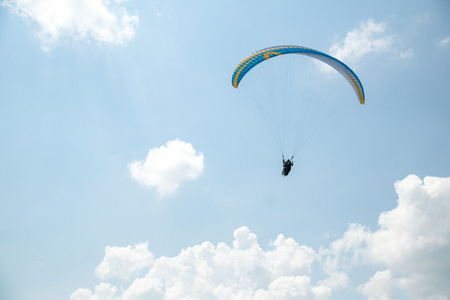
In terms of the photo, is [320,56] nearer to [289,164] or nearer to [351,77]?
[351,77]

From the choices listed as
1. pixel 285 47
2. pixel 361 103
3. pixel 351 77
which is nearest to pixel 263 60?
pixel 285 47

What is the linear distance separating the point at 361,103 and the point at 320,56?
6.97m

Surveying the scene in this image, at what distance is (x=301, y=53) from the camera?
29.5m

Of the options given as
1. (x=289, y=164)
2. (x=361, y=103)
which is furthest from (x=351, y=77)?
(x=289, y=164)

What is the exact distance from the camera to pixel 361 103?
3297 cm

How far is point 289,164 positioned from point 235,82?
966 centimetres

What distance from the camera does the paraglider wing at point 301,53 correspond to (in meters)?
28.8

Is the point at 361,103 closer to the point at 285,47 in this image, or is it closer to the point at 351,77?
the point at 351,77

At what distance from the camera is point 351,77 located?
103 feet

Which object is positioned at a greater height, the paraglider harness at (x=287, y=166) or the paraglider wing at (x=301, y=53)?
the paraglider wing at (x=301, y=53)

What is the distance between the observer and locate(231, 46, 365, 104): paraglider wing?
2880cm

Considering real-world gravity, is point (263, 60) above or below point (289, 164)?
above

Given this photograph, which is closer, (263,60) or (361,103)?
(263,60)

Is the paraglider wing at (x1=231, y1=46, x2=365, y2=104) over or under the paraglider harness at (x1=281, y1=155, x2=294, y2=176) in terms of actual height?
over
